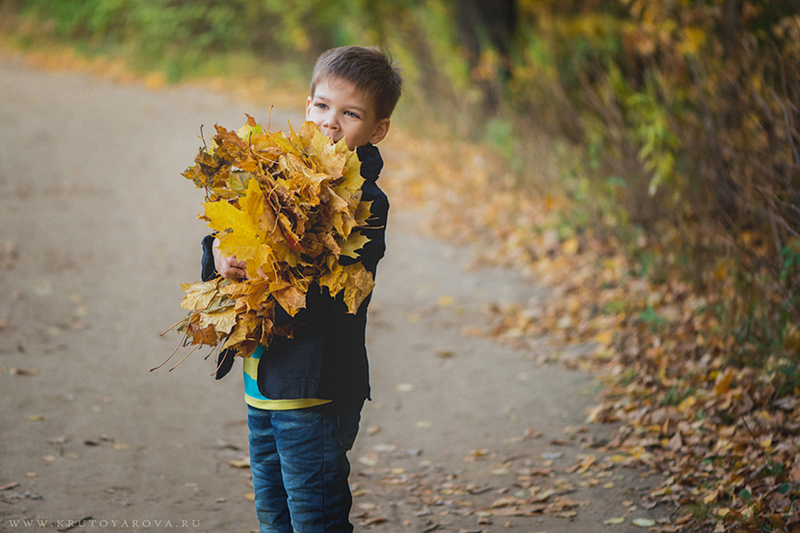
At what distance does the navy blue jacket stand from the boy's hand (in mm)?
106

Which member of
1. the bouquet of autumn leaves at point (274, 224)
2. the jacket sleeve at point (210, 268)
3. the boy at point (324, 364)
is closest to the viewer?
the bouquet of autumn leaves at point (274, 224)

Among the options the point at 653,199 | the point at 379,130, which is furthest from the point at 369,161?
the point at 653,199

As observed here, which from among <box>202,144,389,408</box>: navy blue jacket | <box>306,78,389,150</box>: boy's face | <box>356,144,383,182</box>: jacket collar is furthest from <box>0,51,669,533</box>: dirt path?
<box>306,78,389,150</box>: boy's face

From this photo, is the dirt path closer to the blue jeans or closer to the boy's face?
the blue jeans

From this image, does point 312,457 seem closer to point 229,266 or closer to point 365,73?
point 229,266

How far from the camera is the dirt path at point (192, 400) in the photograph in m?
3.47

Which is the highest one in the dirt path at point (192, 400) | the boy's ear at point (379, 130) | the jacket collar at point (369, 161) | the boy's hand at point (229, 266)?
the boy's ear at point (379, 130)

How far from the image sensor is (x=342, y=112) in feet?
8.03

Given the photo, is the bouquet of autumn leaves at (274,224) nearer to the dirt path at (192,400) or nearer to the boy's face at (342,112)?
the boy's face at (342,112)

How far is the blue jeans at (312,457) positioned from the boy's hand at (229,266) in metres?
0.47

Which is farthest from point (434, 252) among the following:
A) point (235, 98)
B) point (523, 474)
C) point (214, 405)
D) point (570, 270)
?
point (235, 98)

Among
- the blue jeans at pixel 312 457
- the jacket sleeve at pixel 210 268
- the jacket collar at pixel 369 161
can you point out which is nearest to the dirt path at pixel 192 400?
the blue jeans at pixel 312 457

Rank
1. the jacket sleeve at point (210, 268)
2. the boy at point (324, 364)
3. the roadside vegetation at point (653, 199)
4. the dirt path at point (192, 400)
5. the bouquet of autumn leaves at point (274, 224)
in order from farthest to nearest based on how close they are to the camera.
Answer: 1. the roadside vegetation at point (653, 199)
2. the dirt path at point (192, 400)
3. the jacket sleeve at point (210, 268)
4. the boy at point (324, 364)
5. the bouquet of autumn leaves at point (274, 224)

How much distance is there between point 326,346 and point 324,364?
0.06 m
